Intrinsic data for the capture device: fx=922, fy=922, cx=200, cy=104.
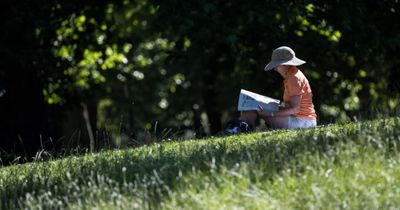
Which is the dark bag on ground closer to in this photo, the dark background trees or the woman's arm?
the woman's arm

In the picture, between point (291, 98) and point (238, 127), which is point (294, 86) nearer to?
point (291, 98)

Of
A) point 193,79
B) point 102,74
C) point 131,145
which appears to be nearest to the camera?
point 131,145

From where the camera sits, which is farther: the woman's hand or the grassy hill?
the woman's hand

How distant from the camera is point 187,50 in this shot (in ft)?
67.4

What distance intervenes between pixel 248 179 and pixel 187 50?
13160mm

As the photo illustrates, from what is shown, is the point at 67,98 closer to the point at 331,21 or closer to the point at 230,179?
the point at 331,21

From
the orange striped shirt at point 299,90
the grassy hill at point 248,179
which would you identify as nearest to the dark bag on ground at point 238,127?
the orange striped shirt at point 299,90

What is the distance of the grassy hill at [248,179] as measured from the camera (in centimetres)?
717

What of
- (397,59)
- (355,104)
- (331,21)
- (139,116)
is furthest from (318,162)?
(139,116)

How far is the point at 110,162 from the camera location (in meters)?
9.84

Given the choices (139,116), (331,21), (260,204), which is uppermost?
(331,21)

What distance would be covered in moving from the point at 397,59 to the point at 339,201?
1438 cm

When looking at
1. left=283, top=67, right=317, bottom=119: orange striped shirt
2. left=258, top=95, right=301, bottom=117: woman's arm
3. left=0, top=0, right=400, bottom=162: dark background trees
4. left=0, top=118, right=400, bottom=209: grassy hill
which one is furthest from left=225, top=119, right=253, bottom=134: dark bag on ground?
left=0, top=118, right=400, bottom=209: grassy hill

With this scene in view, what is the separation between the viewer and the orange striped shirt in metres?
12.3
